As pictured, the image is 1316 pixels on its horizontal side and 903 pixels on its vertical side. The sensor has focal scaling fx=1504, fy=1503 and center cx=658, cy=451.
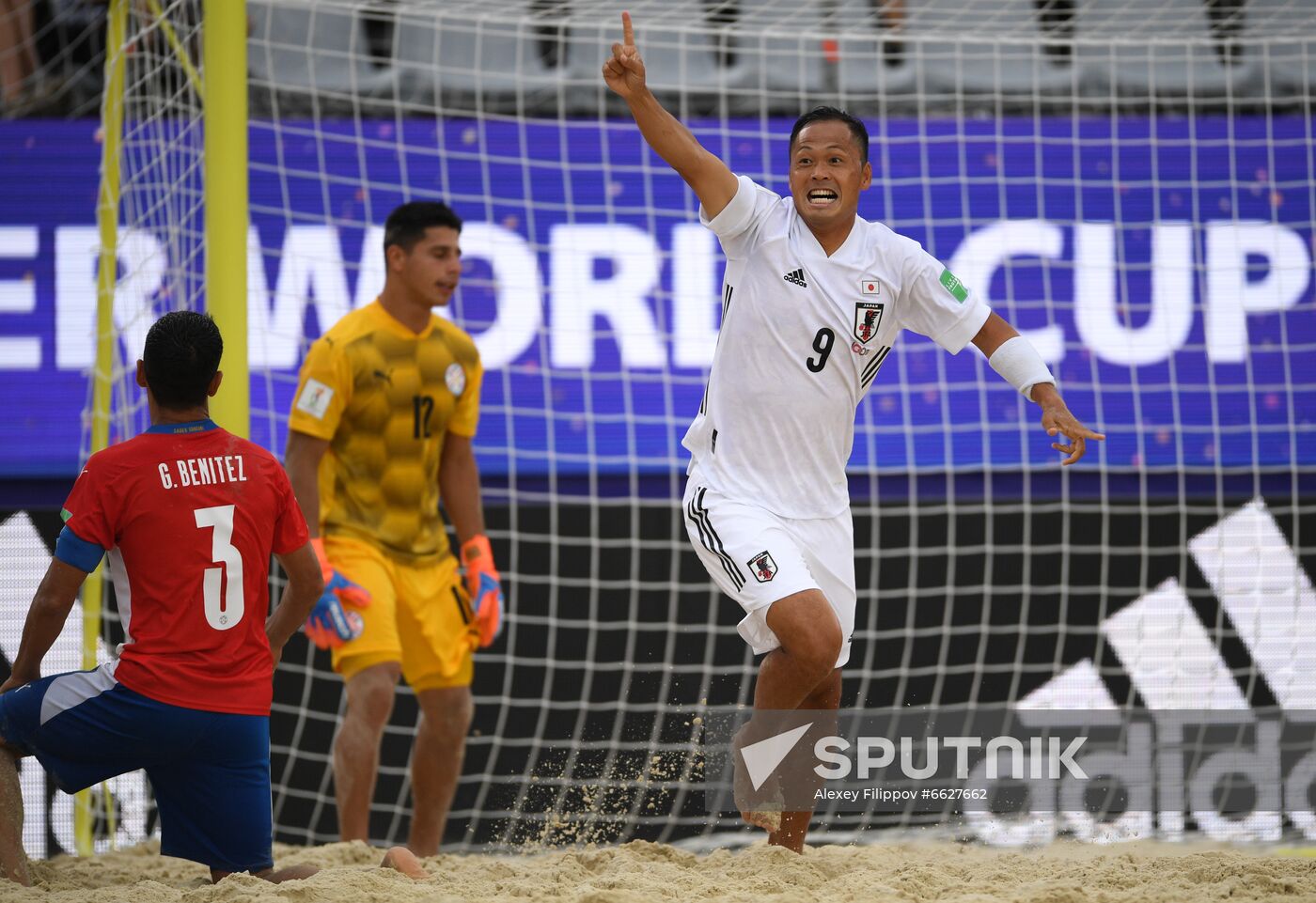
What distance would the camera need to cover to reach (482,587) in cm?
550

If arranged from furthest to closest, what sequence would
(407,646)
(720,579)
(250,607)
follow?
(407,646)
(720,579)
(250,607)

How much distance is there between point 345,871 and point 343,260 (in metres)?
3.56

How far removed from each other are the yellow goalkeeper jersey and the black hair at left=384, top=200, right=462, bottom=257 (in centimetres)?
26

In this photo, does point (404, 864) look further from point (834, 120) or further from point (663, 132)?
point (834, 120)

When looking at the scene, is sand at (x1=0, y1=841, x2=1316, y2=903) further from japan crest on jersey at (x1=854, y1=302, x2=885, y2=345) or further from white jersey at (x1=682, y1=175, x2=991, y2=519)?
japan crest on jersey at (x1=854, y1=302, x2=885, y2=345)

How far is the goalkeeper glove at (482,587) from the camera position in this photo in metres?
5.46

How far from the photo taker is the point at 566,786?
6.66 metres

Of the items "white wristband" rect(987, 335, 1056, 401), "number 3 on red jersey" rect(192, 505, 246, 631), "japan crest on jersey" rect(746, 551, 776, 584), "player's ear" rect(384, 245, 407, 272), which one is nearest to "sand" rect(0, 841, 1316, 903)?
"number 3 on red jersey" rect(192, 505, 246, 631)

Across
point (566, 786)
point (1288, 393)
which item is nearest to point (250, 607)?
point (566, 786)

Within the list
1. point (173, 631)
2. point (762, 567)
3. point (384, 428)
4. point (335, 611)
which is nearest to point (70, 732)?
point (173, 631)

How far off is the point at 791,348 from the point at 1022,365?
0.67 m

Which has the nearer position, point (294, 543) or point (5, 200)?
point (294, 543)

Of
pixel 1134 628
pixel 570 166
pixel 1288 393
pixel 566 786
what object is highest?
pixel 570 166

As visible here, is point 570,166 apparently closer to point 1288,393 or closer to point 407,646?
point 407,646
